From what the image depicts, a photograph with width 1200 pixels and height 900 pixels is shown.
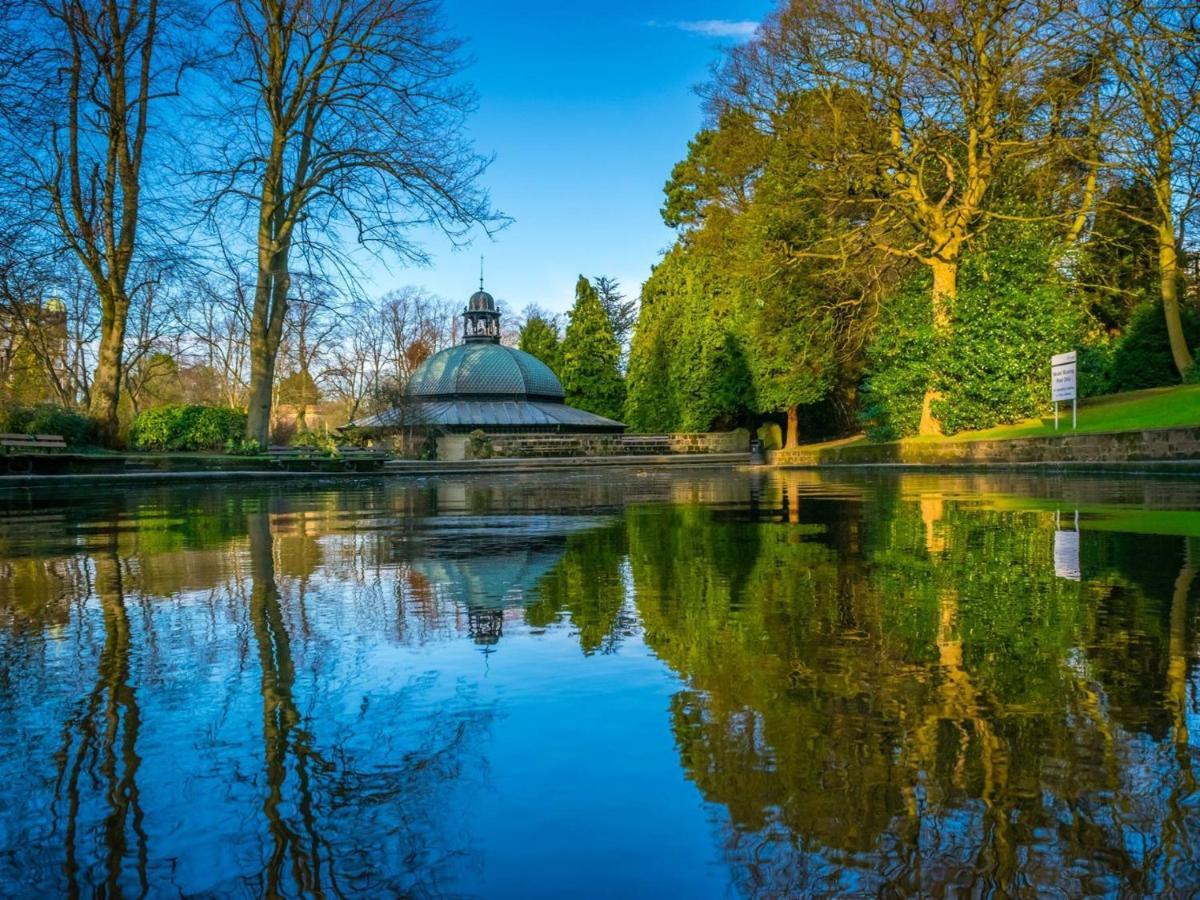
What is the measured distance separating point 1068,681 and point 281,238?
81.2ft

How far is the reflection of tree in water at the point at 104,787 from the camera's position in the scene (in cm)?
190

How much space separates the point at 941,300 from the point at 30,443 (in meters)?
23.6

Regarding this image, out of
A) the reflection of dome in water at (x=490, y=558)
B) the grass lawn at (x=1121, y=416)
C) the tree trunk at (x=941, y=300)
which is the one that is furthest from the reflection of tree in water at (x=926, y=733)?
the tree trunk at (x=941, y=300)

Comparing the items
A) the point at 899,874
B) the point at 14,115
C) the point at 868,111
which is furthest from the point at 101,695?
the point at 868,111

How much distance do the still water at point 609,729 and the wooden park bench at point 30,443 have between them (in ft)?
49.3

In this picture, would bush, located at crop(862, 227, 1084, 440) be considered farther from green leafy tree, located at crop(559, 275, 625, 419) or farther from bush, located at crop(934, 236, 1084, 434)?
green leafy tree, located at crop(559, 275, 625, 419)

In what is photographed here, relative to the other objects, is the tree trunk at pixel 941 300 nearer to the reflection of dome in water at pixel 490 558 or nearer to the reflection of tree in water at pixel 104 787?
the reflection of dome in water at pixel 490 558

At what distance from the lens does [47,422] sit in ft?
Answer: 71.7

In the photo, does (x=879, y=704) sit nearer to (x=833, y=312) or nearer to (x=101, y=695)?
(x=101, y=695)

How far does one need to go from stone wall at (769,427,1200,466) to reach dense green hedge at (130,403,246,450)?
18285 millimetres

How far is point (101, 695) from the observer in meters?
3.29

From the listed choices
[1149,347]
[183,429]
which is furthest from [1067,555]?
[1149,347]

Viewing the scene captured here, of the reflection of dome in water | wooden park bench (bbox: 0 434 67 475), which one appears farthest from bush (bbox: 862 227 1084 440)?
wooden park bench (bbox: 0 434 67 475)

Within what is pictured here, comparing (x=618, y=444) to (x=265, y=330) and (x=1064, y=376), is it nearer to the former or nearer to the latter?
(x=265, y=330)
